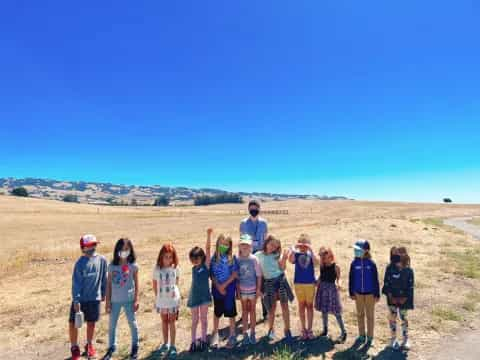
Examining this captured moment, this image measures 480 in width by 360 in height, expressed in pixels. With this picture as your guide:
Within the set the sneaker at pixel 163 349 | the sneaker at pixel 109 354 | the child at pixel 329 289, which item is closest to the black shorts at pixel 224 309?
the sneaker at pixel 163 349

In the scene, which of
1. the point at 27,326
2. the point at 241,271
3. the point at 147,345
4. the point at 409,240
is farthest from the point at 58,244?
the point at 409,240

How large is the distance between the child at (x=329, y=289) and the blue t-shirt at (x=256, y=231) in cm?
147

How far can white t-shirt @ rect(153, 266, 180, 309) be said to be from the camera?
5355mm

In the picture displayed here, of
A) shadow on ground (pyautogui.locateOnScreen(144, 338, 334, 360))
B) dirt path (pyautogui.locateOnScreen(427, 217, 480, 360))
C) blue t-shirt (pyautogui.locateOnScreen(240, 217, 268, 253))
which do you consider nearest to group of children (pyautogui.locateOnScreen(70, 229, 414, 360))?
shadow on ground (pyautogui.locateOnScreen(144, 338, 334, 360))

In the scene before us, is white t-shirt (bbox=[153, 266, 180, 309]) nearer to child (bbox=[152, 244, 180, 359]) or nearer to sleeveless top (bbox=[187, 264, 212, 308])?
child (bbox=[152, 244, 180, 359])

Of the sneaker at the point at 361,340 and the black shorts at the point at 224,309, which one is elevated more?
the black shorts at the point at 224,309

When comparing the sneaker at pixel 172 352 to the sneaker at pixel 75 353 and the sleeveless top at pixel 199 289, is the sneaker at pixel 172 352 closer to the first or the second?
the sleeveless top at pixel 199 289

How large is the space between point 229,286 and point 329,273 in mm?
2055

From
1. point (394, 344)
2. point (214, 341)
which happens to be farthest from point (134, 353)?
point (394, 344)

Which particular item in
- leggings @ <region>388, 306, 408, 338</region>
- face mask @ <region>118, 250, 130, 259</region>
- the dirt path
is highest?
face mask @ <region>118, 250, 130, 259</region>

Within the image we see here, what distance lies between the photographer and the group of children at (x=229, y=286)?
532cm

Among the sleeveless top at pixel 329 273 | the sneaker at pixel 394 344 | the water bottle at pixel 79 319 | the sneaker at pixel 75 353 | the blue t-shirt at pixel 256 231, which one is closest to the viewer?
the water bottle at pixel 79 319

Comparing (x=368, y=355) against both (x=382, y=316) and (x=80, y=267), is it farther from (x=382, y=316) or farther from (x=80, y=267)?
(x=80, y=267)

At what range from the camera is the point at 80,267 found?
5156 mm
